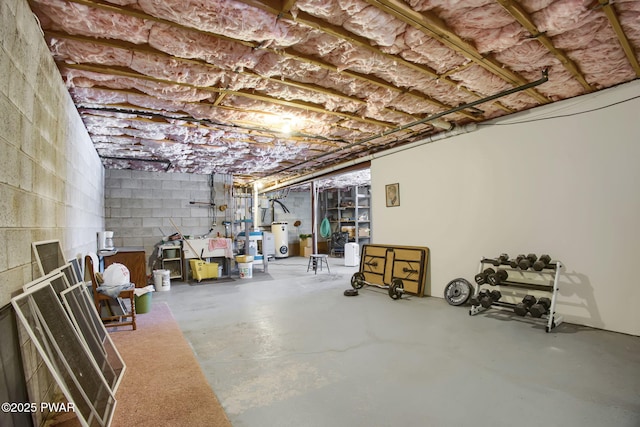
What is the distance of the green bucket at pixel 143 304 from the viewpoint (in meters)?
4.55

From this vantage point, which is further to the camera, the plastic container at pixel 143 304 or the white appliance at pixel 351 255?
the white appliance at pixel 351 255

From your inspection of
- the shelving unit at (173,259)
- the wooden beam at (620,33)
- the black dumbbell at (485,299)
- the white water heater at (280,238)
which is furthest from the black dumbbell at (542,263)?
the white water heater at (280,238)

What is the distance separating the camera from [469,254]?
489cm

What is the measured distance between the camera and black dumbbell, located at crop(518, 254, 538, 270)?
12.6ft

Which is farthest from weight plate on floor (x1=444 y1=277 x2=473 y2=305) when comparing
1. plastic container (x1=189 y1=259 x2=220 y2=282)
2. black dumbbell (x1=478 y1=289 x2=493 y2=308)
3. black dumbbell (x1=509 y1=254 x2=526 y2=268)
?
plastic container (x1=189 y1=259 x2=220 y2=282)

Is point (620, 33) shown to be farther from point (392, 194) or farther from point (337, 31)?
point (392, 194)

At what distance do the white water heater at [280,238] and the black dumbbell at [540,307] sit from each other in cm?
903

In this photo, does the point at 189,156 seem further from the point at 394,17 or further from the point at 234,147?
the point at 394,17

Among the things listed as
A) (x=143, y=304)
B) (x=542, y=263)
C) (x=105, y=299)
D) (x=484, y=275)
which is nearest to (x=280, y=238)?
(x=143, y=304)

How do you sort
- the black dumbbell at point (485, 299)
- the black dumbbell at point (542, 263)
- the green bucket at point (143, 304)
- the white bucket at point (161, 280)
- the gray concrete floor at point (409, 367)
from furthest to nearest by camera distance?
the white bucket at point (161, 280) < the green bucket at point (143, 304) < the black dumbbell at point (485, 299) < the black dumbbell at point (542, 263) < the gray concrete floor at point (409, 367)

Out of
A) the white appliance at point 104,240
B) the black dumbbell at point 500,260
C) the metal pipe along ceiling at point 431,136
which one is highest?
the metal pipe along ceiling at point 431,136

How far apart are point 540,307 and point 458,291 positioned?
1238mm

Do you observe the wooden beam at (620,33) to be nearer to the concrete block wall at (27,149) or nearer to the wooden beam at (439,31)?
the wooden beam at (439,31)

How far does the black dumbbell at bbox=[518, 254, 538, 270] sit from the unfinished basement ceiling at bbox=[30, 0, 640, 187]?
1.95 m
